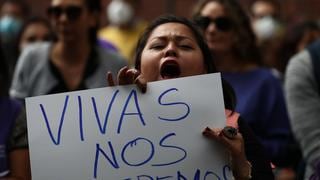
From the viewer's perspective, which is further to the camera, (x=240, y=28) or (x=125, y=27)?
(x=125, y=27)

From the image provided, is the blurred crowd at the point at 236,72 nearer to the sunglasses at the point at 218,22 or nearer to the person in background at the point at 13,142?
the sunglasses at the point at 218,22

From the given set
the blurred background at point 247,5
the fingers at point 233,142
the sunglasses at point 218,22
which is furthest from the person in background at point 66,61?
the blurred background at point 247,5

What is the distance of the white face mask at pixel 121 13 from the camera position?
8.25 metres

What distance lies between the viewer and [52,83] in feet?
16.4

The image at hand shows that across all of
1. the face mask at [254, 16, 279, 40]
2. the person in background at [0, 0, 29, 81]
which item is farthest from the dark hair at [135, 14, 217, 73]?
the face mask at [254, 16, 279, 40]

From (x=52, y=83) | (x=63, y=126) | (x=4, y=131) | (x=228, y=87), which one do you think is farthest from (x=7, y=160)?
(x=52, y=83)

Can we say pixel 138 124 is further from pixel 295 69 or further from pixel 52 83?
pixel 52 83

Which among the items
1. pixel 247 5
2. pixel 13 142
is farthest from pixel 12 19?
pixel 13 142

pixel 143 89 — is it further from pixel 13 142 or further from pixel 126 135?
pixel 13 142

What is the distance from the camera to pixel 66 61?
517 cm

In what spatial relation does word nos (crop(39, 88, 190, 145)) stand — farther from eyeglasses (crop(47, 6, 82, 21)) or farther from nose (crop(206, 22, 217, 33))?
eyeglasses (crop(47, 6, 82, 21))

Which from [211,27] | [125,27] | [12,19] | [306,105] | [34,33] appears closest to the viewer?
[306,105]

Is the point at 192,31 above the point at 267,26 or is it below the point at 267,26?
below

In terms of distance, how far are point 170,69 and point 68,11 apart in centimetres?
218
